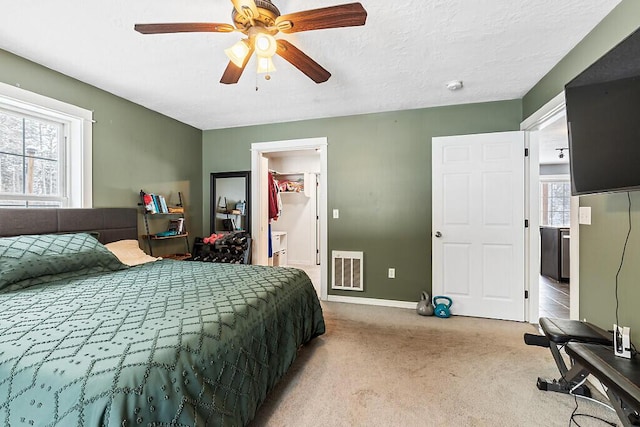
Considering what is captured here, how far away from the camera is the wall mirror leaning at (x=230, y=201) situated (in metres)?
4.30

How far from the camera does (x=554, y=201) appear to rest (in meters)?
6.43

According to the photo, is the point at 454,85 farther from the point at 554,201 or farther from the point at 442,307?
the point at 554,201

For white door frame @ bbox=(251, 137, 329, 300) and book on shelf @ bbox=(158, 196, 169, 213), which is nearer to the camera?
book on shelf @ bbox=(158, 196, 169, 213)

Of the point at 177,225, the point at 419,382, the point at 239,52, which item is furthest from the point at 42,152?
the point at 419,382

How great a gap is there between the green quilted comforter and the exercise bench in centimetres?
161

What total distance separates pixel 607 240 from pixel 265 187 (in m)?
3.69

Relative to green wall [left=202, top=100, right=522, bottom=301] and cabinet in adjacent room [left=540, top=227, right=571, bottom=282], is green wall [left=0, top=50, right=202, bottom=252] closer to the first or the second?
green wall [left=202, top=100, right=522, bottom=301]

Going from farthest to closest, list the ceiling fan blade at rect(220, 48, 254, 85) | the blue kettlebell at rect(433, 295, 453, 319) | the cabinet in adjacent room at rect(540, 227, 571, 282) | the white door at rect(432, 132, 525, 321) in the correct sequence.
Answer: the cabinet in adjacent room at rect(540, 227, 571, 282) < the blue kettlebell at rect(433, 295, 453, 319) < the white door at rect(432, 132, 525, 321) < the ceiling fan blade at rect(220, 48, 254, 85)

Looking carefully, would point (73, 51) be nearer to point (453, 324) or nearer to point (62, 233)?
point (62, 233)

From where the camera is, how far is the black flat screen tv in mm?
1387

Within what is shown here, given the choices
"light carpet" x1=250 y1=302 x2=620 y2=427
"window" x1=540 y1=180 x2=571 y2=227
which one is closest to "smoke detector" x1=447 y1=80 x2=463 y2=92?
"light carpet" x1=250 y1=302 x2=620 y2=427

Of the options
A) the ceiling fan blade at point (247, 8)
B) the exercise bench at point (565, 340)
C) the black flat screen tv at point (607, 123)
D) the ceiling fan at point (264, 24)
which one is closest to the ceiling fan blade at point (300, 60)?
the ceiling fan at point (264, 24)

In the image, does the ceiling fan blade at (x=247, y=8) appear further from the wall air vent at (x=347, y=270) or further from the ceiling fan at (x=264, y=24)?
the wall air vent at (x=347, y=270)

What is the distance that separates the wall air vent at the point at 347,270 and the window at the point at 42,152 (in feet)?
9.12
